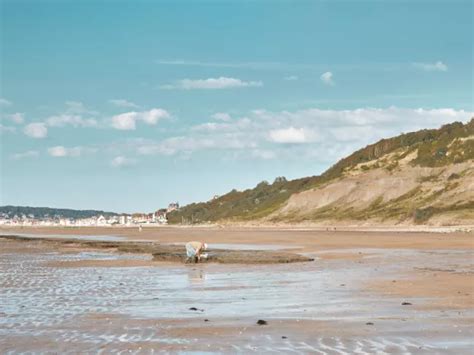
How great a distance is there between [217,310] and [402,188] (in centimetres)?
13805

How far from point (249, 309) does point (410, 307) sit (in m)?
4.03

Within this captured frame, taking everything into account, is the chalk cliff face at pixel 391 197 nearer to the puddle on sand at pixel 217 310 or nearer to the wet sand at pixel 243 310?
the wet sand at pixel 243 310

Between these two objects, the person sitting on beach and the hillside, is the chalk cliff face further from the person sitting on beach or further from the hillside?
the person sitting on beach

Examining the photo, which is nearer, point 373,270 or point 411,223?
point 373,270

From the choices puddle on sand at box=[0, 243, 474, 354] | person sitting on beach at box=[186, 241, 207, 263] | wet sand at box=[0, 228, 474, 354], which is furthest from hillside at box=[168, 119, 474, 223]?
puddle on sand at box=[0, 243, 474, 354]

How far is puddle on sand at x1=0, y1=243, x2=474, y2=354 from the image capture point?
13062 millimetres

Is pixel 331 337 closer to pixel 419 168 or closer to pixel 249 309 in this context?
pixel 249 309

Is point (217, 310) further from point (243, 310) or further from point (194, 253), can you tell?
point (194, 253)

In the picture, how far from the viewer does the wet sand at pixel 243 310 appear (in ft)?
42.8

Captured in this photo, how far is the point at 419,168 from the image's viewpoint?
157 meters

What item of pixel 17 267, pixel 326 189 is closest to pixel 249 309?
pixel 17 267

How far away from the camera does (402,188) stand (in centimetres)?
15150

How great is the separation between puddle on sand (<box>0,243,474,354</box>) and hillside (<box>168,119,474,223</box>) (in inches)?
3319

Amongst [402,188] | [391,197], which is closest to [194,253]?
[391,197]
